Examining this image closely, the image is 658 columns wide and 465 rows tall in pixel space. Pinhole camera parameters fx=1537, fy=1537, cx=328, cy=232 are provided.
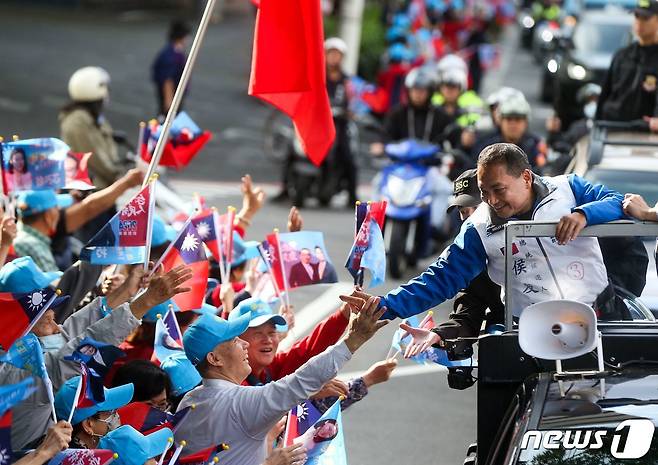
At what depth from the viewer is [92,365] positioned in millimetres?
6340

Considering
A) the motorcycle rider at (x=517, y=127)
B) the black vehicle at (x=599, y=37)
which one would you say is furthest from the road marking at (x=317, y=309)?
the black vehicle at (x=599, y=37)

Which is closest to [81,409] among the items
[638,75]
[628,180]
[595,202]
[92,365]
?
[92,365]

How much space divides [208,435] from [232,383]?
0.26 metres

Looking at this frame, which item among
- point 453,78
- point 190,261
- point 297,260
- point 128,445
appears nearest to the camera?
point 128,445

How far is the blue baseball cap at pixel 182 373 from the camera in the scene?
21.5ft

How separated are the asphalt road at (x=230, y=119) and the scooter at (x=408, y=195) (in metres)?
0.46

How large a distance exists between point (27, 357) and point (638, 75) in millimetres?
8096

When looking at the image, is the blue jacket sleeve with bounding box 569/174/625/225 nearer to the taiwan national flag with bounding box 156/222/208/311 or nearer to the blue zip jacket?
the blue zip jacket

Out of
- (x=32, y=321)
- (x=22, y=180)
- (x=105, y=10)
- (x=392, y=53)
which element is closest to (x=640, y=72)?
(x=22, y=180)

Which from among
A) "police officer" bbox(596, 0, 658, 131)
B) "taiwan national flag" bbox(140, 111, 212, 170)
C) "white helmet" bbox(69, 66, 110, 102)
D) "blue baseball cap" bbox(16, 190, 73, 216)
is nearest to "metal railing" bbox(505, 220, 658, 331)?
"blue baseball cap" bbox(16, 190, 73, 216)

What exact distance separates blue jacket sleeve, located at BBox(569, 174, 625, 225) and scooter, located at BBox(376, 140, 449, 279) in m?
7.55

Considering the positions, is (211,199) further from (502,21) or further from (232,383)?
(502,21)

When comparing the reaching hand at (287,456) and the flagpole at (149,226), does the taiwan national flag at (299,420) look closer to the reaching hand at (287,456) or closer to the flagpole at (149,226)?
the reaching hand at (287,456)

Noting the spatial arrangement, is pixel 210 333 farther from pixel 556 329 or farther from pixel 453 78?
pixel 453 78
